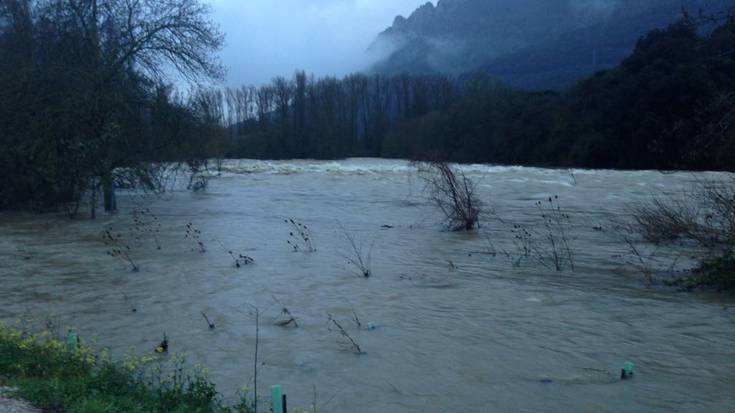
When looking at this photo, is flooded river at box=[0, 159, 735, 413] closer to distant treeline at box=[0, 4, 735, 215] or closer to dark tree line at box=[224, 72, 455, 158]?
distant treeline at box=[0, 4, 735, 215]

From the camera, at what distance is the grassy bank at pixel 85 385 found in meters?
4.95

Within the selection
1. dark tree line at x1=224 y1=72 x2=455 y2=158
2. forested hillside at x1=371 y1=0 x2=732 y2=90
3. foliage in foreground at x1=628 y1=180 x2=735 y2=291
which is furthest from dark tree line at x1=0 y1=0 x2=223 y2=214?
dark tree line at x1=224 y1=72 x2=455 y2=158

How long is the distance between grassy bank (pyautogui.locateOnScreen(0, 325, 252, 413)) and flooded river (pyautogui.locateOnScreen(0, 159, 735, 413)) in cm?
103

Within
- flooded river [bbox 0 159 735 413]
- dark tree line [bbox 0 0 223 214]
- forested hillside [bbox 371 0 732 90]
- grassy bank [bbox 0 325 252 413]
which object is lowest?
flooded river [bbox 0 159 735 413]

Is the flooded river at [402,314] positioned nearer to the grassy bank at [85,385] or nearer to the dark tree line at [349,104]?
the grassy bank at [85,385]

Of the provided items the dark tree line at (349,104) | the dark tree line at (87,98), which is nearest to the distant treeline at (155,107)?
the dark tree line at (87,98)

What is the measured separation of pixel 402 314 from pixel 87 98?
545 inches

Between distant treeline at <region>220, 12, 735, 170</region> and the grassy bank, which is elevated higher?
distant treeline at <region>220, 12, 735, 170</region>

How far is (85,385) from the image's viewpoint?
5.39 m

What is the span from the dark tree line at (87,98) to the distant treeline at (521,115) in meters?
8.07

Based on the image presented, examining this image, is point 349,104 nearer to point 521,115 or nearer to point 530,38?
point 521,115

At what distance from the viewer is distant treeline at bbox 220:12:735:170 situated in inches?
994

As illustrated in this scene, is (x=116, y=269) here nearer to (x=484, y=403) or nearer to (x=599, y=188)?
(x=484, y=403)

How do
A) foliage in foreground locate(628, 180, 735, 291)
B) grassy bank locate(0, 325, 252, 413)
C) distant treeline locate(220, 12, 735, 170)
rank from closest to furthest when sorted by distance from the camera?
grassy bank locate(0, 325, 252, 413) < foliage in foreground locate(628, 180, 735, 291) < distant treeline locate(220, 12, 735, 170)
